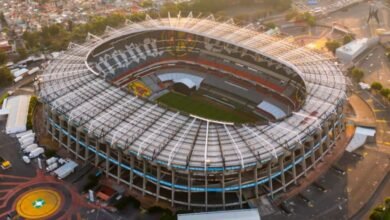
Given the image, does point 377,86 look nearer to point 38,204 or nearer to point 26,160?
point 38,204

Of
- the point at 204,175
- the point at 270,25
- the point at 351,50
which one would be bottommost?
the point at 204,175

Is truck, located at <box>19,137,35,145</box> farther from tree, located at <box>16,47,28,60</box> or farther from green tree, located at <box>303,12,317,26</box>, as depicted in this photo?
green tree, located at <box>303,12,317,26</box>

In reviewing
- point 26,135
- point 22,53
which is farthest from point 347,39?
point 22,53

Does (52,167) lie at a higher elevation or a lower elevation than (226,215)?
lower

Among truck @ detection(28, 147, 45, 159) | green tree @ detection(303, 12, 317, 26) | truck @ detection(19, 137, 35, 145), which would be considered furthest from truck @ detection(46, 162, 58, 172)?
green tree @ detection(303, 12, 317, 26)

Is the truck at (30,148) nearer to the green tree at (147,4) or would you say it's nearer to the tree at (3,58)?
the tree at (3,58)

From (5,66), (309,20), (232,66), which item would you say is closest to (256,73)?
(232,66)

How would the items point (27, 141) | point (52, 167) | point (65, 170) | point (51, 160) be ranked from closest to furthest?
point (65, 170) < point (52, 167) < point (51, 160) < point (27, 141)
